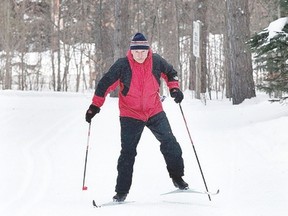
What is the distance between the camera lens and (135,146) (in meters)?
5.07

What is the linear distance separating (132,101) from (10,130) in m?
6.00

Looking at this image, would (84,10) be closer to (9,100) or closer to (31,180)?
(9,100)

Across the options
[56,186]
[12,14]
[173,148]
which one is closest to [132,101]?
[173,148]

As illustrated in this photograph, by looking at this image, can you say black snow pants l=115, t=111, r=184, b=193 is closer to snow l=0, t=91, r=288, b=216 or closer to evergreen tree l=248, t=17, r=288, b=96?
snow l=0, t=91, r=288, b=216

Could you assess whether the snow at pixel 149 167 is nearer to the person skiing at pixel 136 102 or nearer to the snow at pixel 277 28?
the person skiing at pixel 136 102

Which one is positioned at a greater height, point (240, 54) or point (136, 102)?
point (240, 54)

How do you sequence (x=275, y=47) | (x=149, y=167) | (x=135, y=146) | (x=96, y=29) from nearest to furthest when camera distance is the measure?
(x=135, y=146) → (x=149, y=167) → (x=275, y=47) → (x=96, y=29)

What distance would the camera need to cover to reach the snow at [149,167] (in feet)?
15.9

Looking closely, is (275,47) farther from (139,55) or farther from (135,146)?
(135,146)

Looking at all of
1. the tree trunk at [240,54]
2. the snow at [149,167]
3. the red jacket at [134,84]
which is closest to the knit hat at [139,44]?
the red jacket at [134,84]

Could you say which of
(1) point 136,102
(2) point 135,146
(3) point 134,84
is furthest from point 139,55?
(2) point 135,146

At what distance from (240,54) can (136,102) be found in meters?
8.37

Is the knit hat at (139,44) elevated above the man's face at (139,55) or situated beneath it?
elevated above

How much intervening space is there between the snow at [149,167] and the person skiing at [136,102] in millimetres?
367
